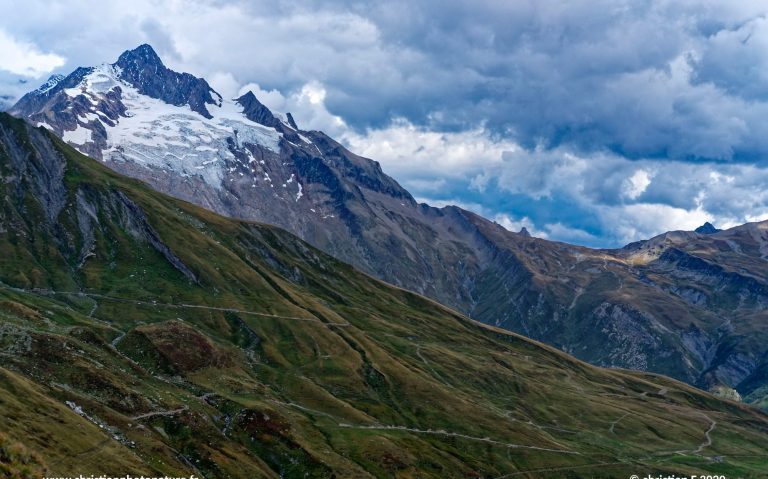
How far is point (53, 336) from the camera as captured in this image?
167875mm

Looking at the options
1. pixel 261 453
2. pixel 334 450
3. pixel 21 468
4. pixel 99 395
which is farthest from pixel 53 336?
pixel 21 468

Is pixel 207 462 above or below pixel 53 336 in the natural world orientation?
below

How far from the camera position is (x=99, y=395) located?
497 feet

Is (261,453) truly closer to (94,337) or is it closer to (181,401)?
(181,401)

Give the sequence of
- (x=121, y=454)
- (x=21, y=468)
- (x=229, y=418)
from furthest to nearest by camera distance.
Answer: (x=229, y=418)
(x=121, y=454)
(x=21, y=468)

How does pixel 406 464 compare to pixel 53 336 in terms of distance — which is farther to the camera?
pixel 406 464

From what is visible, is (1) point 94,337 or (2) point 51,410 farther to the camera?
(1) point 94,337

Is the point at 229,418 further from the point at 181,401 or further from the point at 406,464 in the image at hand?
A: the point at 406,464

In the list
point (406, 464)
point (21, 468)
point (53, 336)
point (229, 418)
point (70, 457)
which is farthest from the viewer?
point (406, 464)

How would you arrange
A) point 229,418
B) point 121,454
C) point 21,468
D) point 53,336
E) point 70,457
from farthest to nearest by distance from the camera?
point 229,418 < point 53,336 < point 121,454 < point 70,457 < point 21,468

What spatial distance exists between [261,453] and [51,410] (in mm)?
64732

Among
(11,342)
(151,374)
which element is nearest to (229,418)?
(151,374)

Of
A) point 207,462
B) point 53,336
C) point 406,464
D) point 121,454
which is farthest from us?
point 406,464

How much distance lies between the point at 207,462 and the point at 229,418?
33756 mm
